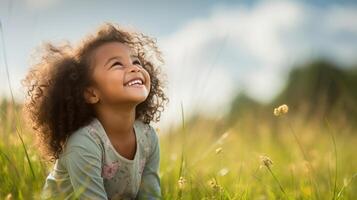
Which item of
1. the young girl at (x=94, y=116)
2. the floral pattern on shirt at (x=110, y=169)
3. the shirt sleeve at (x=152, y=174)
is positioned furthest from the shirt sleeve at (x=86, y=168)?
the shirt sleeve at (x=152, y=174)

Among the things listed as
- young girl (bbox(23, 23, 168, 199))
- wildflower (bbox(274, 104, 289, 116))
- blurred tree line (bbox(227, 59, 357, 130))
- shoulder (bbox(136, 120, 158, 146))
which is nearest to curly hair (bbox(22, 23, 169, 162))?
young girl (bbox(23, 23, 168, 199))

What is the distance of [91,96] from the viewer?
148 inches

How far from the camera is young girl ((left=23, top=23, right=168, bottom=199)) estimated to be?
3.59 m

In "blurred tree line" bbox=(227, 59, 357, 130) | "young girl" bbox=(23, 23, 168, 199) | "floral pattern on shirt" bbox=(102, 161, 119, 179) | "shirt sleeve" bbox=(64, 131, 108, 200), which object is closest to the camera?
"shirt sleeve" bbox=(64, 131, 108, 200)

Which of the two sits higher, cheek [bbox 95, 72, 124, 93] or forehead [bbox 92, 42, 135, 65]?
forehead [bbox 92, 42, 135, 65]

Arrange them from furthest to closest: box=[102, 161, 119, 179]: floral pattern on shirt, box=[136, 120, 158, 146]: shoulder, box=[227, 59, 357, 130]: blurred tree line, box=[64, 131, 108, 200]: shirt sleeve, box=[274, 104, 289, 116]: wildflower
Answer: box=[227, 59, 357, 130]: blurred tree line < box=[136, 120, 158, 146]: shoulder < box=[102, 161, 119, 179]: floral pattern on shirt < box=[64, 131, 108, 200]: shirt sleeve < box=[274, 104, 289, 116]: wildflower

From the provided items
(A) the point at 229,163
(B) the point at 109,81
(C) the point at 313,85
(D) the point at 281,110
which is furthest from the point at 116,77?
(C) the point at 313,85

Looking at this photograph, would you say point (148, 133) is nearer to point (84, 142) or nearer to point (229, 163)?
point (84, 142)

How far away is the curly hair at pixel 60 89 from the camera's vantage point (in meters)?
3.77

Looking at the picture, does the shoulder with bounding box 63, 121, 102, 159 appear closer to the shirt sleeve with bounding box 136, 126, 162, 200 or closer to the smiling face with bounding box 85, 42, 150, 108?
the smiling face with bounding box 85, 42, 150, 108

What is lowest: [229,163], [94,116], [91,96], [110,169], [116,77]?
[229,163]

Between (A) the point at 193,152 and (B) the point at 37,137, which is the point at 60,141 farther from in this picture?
(A) the point at 193,152

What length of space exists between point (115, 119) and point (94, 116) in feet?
0.52

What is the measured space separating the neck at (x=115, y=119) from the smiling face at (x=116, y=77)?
5cm
